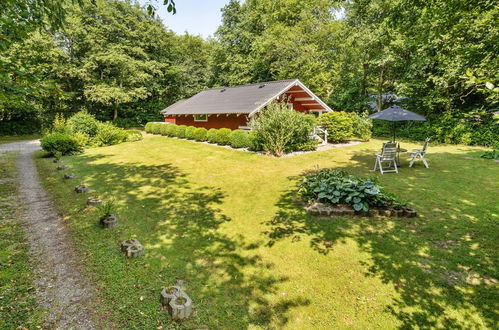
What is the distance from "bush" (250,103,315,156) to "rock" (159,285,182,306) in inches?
445

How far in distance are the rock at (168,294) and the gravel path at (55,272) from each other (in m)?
0.89

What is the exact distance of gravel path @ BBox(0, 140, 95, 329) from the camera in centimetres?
338

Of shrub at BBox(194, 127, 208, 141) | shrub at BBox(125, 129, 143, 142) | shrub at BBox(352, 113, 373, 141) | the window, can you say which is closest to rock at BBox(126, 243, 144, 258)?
shrub at BBox(194, 127, 208, 141)

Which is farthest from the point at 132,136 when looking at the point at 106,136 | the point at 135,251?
the point at 135,251

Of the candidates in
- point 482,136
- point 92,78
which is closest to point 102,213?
point 482,136

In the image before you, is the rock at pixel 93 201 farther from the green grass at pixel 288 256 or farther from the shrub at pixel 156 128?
the shrub at pixel 156 128

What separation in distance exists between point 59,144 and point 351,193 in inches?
651

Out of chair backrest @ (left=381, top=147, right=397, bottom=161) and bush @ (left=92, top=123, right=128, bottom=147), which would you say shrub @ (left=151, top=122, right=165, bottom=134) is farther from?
chair backrest @ (left=381, top=147, right=397, bottom=161)

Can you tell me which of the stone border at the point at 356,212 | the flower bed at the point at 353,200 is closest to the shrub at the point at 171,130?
the flower bed at the point at 353,200

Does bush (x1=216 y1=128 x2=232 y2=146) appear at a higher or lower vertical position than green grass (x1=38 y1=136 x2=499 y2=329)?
higher

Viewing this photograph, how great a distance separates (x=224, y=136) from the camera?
62.0ft

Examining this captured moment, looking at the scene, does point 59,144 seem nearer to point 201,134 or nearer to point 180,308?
point 201,134

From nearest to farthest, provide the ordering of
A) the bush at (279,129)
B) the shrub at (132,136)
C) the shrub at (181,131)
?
the bush at (279,129) → the shrub at (132,136) → the shrub at (181,131)

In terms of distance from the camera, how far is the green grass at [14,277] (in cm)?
322
